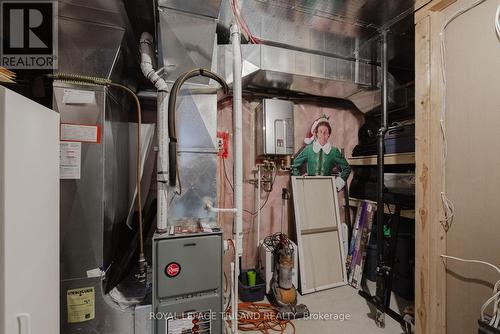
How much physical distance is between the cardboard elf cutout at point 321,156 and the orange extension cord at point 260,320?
144cm

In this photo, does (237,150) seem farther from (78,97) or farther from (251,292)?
(251,292)

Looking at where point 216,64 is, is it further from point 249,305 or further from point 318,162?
point 249,305

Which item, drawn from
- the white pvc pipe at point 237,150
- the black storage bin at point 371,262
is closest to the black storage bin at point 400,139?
the black storage bin at point 371,262

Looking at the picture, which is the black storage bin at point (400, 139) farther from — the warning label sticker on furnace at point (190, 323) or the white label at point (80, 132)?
the white label at point (80, 132)

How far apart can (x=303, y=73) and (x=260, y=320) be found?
225 cm

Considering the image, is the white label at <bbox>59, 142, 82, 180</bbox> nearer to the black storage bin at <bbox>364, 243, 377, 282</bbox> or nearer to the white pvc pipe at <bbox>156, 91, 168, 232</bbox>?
the white pvc pipe at <bbox>156, 91, 168, 232</bbox>

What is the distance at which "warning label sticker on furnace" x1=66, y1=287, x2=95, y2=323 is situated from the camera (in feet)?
4.08

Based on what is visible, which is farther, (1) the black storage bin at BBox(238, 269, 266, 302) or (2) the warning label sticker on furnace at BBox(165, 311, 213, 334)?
(1) the black storage bin at BBox(238, 269, 266, 302)

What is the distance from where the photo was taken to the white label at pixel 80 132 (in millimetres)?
1261

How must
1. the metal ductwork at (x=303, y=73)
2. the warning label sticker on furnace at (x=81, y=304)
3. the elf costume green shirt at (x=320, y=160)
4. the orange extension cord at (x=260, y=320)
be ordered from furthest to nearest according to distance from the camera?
the elf costume green shirt at (x=320, y=160) → the metal ductwork at (x=303, y=73) → the orange extension cord at (x=260, y=320) → the warning label sticker on furnace at (x=81, y=304)

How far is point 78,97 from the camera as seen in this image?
4.20 ft

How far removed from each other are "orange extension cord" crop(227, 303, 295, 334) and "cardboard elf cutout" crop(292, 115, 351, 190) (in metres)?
1.44

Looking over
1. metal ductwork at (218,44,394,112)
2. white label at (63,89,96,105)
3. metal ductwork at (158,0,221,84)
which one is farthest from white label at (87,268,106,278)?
metal ductwork at (218,44,394,112)

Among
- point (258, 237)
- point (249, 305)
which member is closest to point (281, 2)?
point (258, 237)
